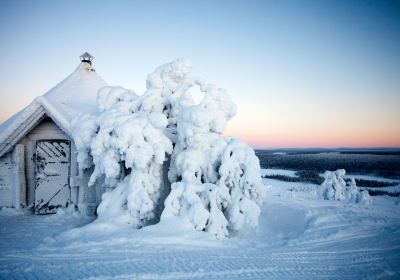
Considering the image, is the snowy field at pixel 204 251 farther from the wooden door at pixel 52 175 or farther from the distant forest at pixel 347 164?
the distant forest at pixel 347 164

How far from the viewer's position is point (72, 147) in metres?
10.4

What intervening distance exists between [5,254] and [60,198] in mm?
4659

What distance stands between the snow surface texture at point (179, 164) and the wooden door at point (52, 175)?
1.93m

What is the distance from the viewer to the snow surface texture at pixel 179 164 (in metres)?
7.83

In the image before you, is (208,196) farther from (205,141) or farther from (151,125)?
(151,125)

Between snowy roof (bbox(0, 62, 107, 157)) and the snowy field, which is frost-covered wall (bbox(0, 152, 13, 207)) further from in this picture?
the snowy field

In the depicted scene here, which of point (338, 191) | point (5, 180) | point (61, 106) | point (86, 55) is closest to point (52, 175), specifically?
point (5, 180)

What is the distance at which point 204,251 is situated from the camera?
6246 mm

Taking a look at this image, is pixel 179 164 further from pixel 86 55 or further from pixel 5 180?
pixel 86 55

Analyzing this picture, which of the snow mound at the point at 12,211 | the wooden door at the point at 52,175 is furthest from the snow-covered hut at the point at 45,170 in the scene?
the snow mound at the point at 12,211

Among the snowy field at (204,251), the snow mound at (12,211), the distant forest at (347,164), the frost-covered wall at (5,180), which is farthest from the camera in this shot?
the distant forest at (347,164)

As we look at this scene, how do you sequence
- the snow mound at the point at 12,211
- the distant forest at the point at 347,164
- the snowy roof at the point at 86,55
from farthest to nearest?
the distant forest at the point at 347,164 → the snowy roof at the point at 86,55 → the snow mound at the point at 12,211

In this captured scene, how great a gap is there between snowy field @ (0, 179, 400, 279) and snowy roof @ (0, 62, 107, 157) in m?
3.06

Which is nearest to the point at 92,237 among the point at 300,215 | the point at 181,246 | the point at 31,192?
the point at 181,246
